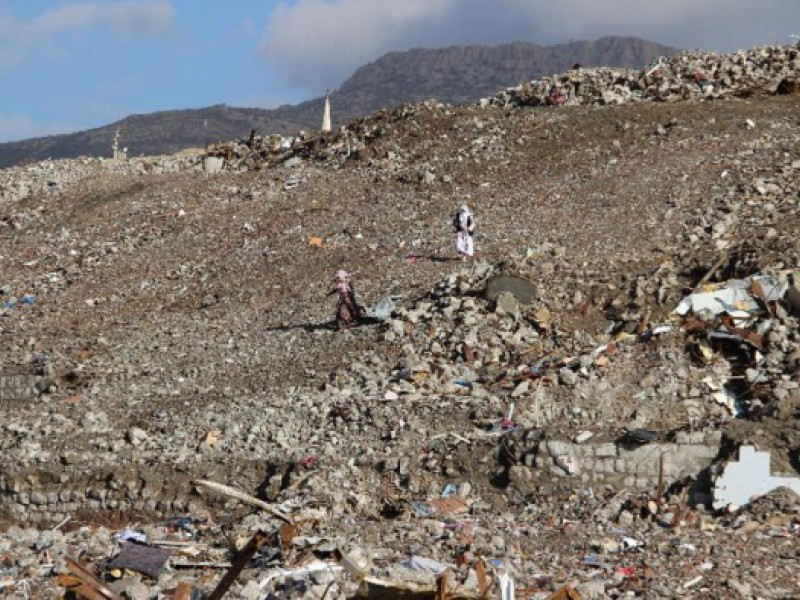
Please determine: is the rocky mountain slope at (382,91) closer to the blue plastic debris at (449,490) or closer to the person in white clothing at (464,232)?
the person in white clothing at (464,232)

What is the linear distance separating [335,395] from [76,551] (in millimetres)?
3586

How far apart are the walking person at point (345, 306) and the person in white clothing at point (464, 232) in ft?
6.67

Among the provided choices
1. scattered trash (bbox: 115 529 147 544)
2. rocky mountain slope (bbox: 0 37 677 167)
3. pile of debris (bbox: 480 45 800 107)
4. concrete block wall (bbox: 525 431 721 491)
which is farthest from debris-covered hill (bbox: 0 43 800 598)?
rocky mountain slope (bbox: 0 37 677 167)

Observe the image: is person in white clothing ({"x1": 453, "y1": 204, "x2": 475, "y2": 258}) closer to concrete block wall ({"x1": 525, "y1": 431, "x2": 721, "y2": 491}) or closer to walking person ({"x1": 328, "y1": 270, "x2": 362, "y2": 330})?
walking person ({"x1": 328, "y1": 270, "x2": 362, "y2": 330})

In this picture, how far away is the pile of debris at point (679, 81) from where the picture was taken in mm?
18656

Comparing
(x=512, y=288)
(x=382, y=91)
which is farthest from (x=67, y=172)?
(x=382, y=91)

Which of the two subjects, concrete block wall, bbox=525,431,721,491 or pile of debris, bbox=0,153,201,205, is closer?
concrete block wall, bbox=525,431,721,491

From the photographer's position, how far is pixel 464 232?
13.8 metres

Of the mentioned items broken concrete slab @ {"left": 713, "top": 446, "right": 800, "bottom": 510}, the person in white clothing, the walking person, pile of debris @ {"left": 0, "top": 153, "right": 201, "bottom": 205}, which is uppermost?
pile of debris @ {"left": 0, "top": 153, "right": 201, "bottom": 205}

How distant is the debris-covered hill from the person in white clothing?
356 mm

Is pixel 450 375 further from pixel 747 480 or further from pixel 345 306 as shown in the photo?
pixel 747 480

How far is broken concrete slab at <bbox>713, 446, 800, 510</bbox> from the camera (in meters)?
8.28

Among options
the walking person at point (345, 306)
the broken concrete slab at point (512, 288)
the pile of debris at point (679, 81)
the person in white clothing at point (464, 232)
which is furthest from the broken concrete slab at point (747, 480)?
the pile of debris at point (679, 81)

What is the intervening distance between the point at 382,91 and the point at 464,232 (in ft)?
206
